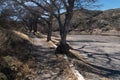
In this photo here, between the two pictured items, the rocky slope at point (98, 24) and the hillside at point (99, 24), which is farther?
the rocky slope at point (98, 24)

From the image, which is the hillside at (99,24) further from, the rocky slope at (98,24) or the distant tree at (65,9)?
the distant tree at (65,9)

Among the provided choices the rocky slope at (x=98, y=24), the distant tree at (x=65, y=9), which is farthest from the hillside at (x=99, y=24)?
the distant tree at (x=65, y=9)

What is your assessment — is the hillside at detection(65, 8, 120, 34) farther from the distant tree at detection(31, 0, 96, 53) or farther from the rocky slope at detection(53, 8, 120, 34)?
the distant tree at detection(31, 0, 96, 53)

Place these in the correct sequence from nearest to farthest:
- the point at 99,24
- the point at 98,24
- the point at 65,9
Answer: the point at 65,9 → the point at 99,24 → the point at 98,24

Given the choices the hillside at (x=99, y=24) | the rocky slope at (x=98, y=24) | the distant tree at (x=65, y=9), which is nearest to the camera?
the distant tree at (x=65, y=9)

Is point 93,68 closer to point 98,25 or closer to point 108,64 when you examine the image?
point 108,64

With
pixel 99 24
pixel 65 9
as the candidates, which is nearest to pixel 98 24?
pixel 99 24

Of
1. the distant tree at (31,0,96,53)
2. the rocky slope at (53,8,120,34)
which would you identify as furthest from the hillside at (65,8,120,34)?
the distant tree at (31,0,96,53)

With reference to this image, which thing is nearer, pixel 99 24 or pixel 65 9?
pixel 65 9

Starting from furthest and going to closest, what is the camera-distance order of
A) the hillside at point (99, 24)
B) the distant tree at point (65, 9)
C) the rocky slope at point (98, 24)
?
the rocky slope at point (98, 24) < the hillside at point (99, 24) < the distant tree at point (65, 9)

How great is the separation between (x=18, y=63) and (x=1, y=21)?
886 centimetres

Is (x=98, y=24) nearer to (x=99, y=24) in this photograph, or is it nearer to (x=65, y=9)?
(x=99, y=24)

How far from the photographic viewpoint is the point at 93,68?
14680 mm

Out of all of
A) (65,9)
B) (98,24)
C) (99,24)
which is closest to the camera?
(65,9)
